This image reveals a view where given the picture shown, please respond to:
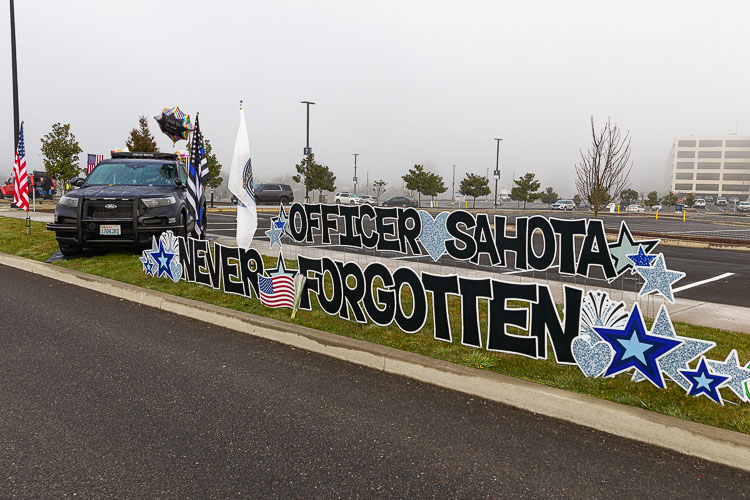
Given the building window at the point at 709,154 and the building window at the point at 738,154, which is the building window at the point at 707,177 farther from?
the building window at the point at 738,154

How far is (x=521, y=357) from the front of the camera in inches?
185

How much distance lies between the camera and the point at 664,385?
387cm

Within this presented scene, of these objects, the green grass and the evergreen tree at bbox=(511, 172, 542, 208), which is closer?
the green grass

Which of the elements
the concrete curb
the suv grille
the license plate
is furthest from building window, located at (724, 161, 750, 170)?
the concrete curb

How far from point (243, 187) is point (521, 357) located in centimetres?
540

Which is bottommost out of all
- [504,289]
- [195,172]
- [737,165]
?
[504,289]

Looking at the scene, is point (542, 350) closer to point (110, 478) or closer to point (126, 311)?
point (110, 478)

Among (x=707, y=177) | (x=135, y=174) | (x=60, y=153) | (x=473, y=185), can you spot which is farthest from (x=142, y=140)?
(x=707, y=177)

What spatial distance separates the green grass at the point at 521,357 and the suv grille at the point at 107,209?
4.40 feet

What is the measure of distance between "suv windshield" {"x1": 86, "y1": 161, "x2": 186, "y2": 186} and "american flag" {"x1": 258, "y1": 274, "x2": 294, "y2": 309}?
18.9 feet

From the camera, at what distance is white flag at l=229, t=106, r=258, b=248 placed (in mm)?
8195

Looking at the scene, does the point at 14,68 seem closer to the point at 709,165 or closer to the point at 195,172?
the point at 195,172

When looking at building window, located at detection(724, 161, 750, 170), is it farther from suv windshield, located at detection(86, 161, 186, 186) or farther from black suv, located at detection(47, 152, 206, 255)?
black suv, located at detection(47, 152, 206, 255)

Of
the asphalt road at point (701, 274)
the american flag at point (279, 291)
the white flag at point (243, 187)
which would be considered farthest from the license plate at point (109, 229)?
the american flag at point (279, 291)
